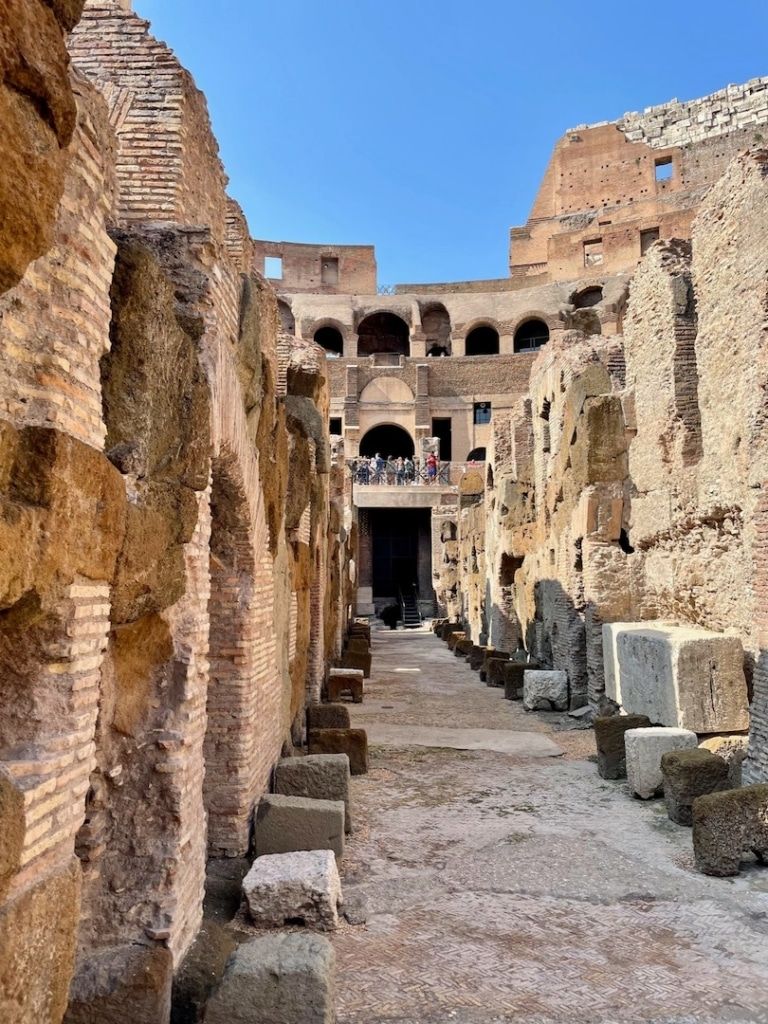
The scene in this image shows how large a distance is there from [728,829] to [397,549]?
97.3 ft

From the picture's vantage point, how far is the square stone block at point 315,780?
584 centimetres

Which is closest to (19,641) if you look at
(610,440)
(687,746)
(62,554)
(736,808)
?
(62,554)

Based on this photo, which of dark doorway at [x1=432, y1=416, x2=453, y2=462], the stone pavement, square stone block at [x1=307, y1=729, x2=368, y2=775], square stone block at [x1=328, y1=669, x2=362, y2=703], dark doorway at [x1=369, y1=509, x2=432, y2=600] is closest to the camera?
the stone pavement

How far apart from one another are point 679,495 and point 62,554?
25.5 ft

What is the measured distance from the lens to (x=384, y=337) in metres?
50.1

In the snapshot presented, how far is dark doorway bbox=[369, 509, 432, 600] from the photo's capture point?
34125 millimetres

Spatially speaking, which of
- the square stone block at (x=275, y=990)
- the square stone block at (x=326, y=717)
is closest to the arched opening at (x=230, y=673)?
the square stone block at (x=275, y=990)

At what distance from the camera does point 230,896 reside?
450cm

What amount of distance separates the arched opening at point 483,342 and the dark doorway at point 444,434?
24.2 feet

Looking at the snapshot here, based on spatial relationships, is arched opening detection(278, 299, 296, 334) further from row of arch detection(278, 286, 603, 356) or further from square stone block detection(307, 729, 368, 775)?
square stone block detection(307, 729, 368, 775)

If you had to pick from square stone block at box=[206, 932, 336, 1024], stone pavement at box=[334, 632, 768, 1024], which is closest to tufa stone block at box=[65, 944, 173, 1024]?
square stone block at box=[206, 932, 336, 1024]

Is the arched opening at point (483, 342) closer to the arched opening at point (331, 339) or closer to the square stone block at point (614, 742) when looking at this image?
the arched opening at point (331, 339)

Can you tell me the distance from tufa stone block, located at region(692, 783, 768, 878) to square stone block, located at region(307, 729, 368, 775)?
3266 mm

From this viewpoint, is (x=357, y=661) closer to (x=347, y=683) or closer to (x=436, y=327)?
(x=347, y=683)
